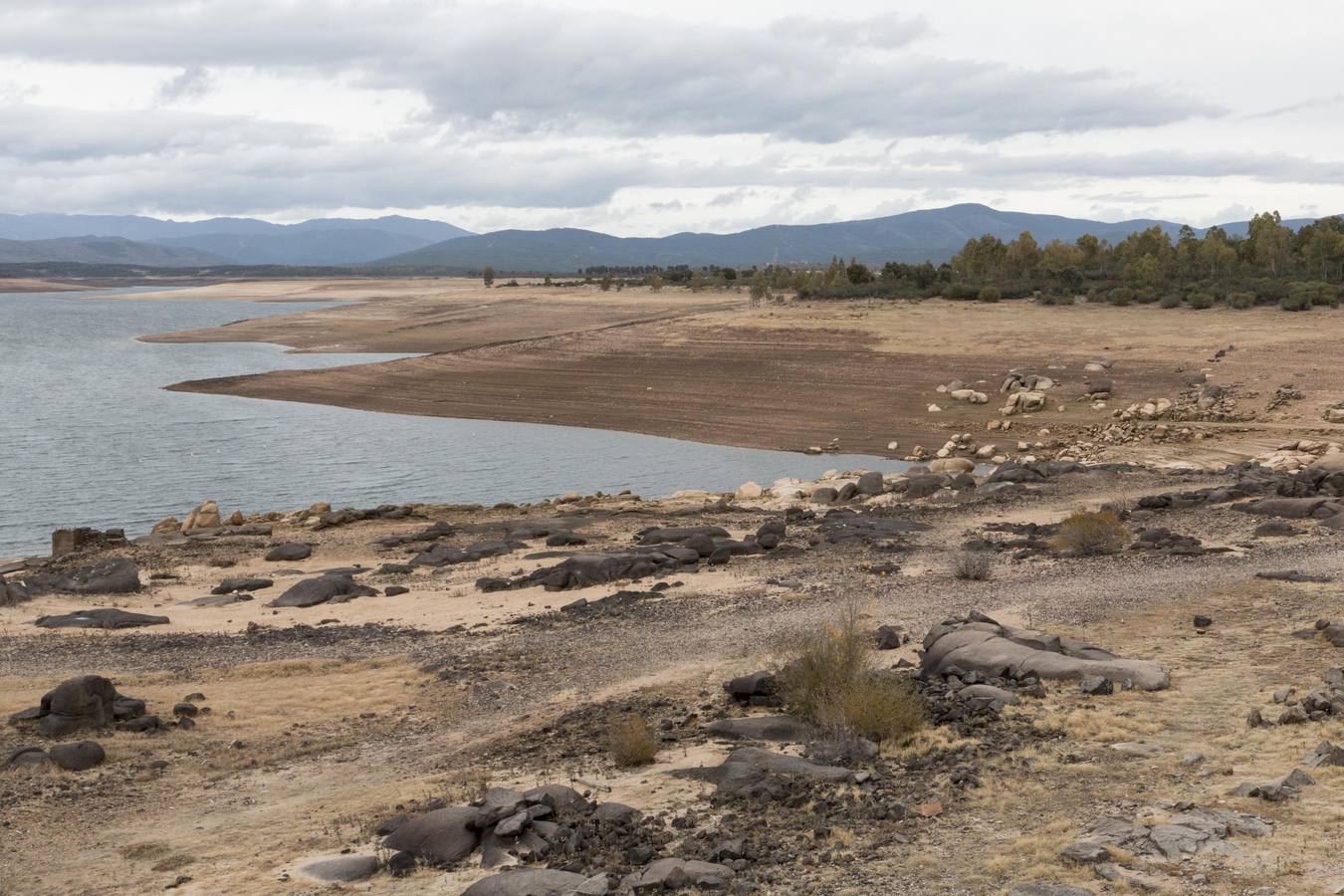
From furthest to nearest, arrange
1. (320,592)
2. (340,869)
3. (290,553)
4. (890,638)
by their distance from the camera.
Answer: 1. (290,553)
2. (320,592)
3. (890,638)
4. (340,869)

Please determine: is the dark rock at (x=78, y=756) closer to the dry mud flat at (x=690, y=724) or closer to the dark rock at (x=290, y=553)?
the dry mud flat at (x=690, y=724)

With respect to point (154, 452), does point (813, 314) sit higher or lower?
higher

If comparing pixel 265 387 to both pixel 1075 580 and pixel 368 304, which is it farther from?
pixel 368 304

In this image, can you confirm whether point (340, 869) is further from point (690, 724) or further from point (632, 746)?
point (690, 724)

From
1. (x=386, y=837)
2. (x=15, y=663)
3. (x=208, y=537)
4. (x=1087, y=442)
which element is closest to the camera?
(x=386, y=837)

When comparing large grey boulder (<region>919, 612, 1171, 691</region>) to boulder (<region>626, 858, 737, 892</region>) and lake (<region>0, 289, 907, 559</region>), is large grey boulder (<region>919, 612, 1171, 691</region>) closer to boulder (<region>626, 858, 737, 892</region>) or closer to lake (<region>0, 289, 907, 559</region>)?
boulder (<region>626, 858, 737, 892</region>)

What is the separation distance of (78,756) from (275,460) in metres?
32.2

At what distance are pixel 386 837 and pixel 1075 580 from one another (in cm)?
1422

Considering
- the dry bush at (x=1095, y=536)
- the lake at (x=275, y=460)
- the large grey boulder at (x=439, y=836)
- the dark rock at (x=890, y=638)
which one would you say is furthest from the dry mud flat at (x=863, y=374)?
the large grey boulder at (x=439, y=836)

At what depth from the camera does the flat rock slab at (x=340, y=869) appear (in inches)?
417

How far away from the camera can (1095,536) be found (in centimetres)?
2386

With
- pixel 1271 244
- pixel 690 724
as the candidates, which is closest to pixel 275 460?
pixel 690 724

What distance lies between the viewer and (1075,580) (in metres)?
21.6

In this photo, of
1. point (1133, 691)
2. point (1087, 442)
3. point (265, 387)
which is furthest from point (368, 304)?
point (1133, 691)
